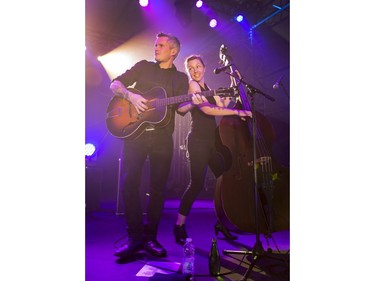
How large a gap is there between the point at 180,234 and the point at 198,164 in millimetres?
479

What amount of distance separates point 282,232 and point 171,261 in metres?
0.84

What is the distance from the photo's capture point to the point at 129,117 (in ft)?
6.94

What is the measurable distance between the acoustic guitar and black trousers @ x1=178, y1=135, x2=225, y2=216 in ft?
0.86

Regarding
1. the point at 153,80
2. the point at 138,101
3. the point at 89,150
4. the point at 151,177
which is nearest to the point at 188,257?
the point at 151,177

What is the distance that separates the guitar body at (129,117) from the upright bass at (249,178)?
0.46 meters

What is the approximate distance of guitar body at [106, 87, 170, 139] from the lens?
6.89 ft

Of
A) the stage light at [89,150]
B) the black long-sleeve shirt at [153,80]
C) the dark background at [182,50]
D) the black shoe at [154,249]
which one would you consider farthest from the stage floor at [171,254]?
the black long-sleeve shirt at [153,80]

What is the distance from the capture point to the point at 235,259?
2176 mm

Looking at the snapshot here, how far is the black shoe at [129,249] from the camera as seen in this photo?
2.06 meters

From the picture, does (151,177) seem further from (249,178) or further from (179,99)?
(249,178)

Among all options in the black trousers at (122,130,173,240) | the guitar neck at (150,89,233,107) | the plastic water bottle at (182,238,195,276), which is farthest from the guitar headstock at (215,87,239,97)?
the plastic water bottle at (182,238,195,276)

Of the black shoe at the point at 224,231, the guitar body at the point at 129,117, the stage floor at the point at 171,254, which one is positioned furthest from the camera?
the black shoe at the point at 224,231

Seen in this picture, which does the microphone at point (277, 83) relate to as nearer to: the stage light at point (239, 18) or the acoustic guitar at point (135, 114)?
the stage light at point (239, 18)
